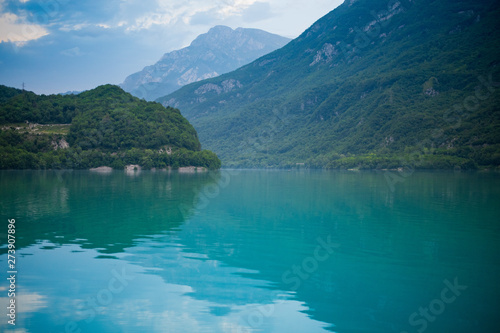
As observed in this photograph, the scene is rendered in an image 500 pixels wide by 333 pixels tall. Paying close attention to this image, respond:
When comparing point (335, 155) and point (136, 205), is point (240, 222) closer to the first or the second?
point (136, 205)

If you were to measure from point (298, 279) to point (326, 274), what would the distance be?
4.17ft

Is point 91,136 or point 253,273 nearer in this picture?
point 253,273

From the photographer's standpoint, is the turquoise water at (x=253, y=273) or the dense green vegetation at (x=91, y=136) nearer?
the turquoise water at (x=253, y=273)

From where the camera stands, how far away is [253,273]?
14055 millimetres

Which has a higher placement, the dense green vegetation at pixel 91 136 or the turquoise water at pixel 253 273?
the dense green vegetation at pixel 91 136

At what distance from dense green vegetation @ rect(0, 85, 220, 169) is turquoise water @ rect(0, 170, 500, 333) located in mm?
103355

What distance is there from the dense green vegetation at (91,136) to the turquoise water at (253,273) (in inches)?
4069

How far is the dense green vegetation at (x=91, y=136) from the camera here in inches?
4596

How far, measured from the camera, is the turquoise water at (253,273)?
1014cm

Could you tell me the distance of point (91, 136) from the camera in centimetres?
13162

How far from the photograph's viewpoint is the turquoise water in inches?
399

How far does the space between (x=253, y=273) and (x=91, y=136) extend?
13201cm

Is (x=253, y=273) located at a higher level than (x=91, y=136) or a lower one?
lower

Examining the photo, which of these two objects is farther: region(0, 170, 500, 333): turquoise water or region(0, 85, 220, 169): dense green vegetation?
region(0, 85, 220, 169): dense green vegetation
